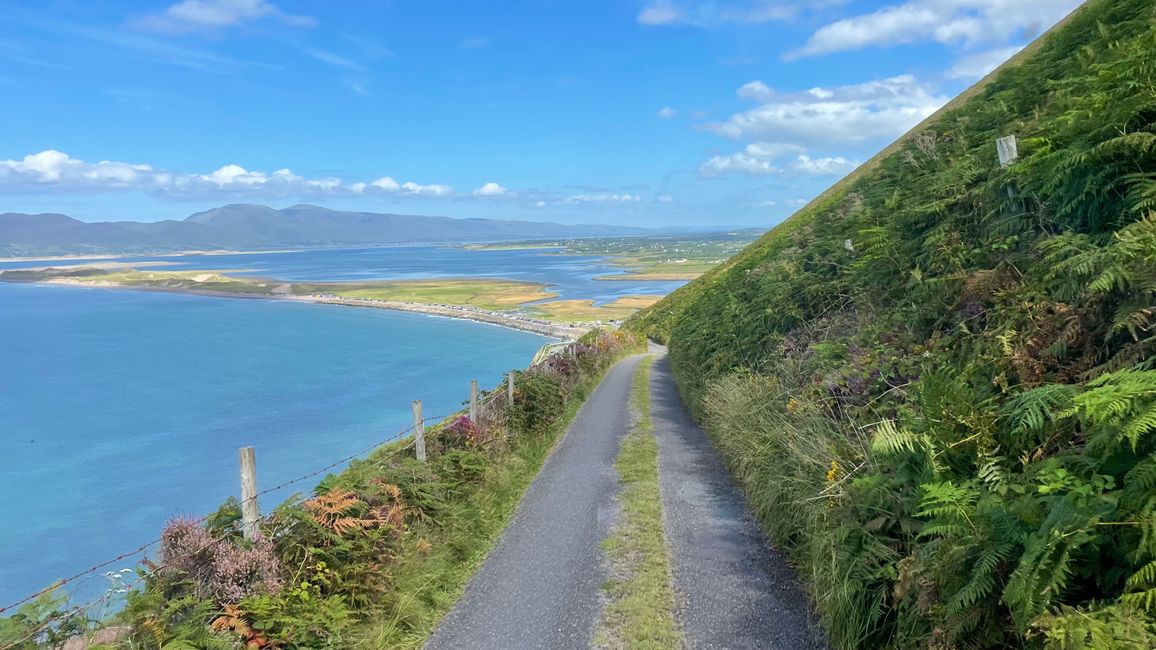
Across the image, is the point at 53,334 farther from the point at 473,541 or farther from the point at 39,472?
the point at 473,541

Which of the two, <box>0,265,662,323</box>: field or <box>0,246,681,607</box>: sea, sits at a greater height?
<box>0,265,662,323</box>: field

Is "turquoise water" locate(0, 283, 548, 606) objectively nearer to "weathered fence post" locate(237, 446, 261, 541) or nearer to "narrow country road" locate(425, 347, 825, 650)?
"narrow country road" locate(425, 347, 825, 650)

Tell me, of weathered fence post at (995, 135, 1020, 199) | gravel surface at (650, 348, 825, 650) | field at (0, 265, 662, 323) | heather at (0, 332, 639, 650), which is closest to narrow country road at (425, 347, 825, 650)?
gravel surface at (650, 348, 825, 650)

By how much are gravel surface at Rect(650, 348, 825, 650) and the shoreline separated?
201ft

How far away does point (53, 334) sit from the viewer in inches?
3484

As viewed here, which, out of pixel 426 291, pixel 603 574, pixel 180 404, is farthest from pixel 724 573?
pixel 426 291

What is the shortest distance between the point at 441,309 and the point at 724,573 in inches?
3999

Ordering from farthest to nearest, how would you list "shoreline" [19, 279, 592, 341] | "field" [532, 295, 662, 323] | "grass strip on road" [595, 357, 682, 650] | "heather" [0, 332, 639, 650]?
"field" [532, 295, 662, 323] → "shoreline" [19, 279, 592, 341] → "grass strip on road" [595, 357, 682, 650] → "heather" [0, 332, 639, 650]

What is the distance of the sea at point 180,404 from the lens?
2875 centimetres

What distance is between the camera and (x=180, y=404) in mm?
50969

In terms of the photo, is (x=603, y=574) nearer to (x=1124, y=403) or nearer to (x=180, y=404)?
(x=1124, y=403)

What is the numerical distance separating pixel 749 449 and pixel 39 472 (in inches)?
1726

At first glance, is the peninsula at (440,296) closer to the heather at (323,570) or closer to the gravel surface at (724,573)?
the gravel surface at (724,573)

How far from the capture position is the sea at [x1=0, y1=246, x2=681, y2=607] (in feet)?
94.3
